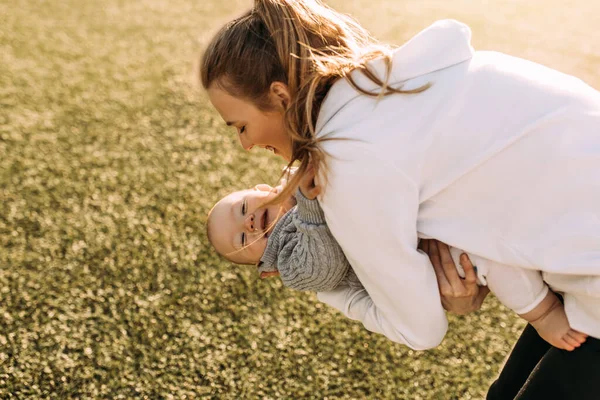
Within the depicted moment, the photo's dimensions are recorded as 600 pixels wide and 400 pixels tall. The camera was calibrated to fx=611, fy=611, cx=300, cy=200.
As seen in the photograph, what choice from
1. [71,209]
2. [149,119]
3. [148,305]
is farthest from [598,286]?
[149,119]

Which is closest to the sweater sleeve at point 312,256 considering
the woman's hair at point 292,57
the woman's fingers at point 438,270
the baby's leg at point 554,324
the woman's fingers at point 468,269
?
the woman's hair at point 292,57

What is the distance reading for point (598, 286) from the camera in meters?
1.43

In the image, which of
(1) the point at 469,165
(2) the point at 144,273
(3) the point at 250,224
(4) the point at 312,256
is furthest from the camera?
(2) the point at 144,273

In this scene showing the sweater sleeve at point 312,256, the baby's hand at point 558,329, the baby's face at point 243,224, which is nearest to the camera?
the baby's hand at point 558,329

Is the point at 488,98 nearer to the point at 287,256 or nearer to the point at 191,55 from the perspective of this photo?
the point at 287,256

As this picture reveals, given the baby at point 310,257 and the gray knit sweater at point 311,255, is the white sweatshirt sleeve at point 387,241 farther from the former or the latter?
the gray knit sweater at point 311,255

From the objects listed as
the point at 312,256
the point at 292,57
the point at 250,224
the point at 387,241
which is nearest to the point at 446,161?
the point at 387,241

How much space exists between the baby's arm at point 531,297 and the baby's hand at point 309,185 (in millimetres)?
470

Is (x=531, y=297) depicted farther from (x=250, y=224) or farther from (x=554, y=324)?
(x=250, y=224)

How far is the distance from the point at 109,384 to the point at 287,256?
3.42ft

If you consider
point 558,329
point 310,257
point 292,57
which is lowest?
point 310,257

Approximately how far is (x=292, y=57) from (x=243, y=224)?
3.58 feet

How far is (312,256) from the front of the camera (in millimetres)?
1934

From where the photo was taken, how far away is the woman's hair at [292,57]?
5.32 ft
